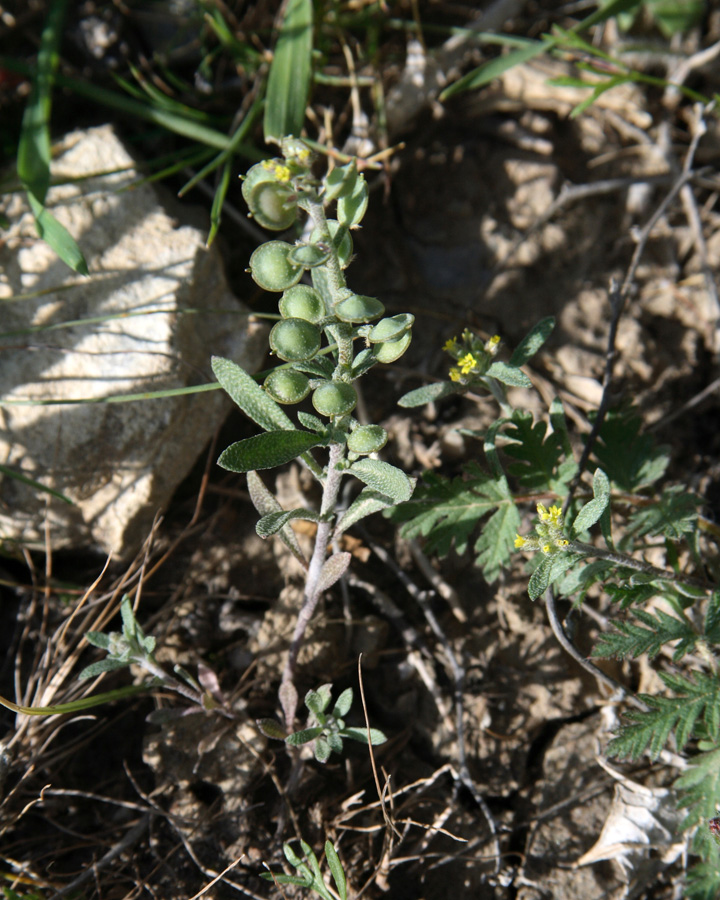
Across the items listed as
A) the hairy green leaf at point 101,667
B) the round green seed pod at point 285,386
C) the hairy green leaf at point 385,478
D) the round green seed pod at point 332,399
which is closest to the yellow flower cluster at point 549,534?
the hairy green leaf at point 385,478

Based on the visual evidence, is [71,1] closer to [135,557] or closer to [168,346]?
[168,346]

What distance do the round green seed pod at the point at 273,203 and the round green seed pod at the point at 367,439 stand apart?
56 centimetres

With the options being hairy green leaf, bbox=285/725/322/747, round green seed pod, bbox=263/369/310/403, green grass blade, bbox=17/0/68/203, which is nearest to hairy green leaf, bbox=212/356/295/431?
round green seed pod, bbox=263/369/310/403

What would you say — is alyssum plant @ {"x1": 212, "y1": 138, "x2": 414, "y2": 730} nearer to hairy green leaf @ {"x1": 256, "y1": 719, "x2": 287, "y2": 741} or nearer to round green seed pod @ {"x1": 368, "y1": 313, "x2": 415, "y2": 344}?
round green seed pod @ {"x1": 368, "y1": 313, "x2": 415, "y2": 344}

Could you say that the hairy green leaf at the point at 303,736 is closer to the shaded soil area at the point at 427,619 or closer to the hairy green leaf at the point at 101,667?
the shaded soil area at the point at 427,619

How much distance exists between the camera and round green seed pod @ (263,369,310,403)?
1810mm

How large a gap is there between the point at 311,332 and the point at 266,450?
332 mm

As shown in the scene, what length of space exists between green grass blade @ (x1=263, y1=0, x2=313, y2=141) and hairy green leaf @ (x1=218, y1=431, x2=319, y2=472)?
1.57 meters

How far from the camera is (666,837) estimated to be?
245 centimetres

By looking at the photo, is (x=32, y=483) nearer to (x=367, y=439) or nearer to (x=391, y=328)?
(x=367, y=439)

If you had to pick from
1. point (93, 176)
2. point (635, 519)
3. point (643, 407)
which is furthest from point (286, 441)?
point (643, 407)

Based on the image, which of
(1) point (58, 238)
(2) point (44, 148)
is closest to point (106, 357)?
(1) point (58, 238)

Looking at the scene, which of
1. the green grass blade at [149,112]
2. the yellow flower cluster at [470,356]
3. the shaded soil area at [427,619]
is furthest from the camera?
the green grass blade at [149,112]

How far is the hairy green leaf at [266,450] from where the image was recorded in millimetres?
1790
